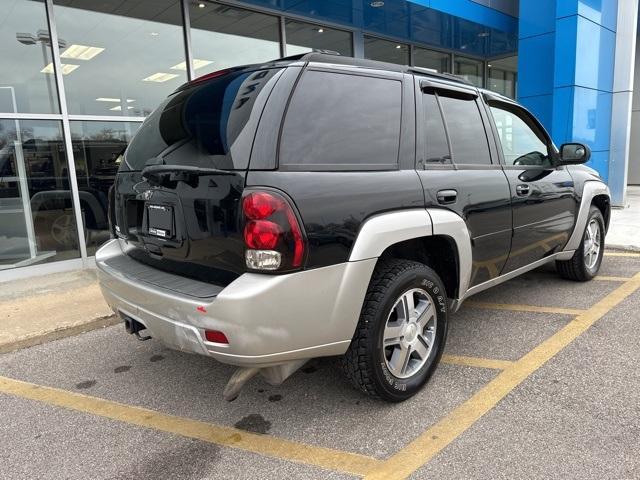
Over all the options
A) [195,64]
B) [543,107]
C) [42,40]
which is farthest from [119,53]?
[543,107]

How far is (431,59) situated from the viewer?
12.0 m

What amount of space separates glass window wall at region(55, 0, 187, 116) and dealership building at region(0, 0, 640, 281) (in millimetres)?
17

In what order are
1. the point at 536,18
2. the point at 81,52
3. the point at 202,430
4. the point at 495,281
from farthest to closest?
the point at 536,18
the point at 81,52
the point at 495,281
the point at 202,430

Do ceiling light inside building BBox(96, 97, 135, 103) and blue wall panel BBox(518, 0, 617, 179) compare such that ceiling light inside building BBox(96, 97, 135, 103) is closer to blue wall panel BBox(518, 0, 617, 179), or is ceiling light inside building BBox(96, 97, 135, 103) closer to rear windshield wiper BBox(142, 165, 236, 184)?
rear windshield wiper BBox(142, 165, 236, 184)

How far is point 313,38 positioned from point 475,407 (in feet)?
27.0

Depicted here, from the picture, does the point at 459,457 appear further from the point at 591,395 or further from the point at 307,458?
the point at 591,395

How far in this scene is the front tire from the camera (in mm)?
2580

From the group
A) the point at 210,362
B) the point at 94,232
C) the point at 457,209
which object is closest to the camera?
the point at 457,209

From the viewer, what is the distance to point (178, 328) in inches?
93.0

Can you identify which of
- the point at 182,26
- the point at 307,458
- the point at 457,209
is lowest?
the point at 307,458

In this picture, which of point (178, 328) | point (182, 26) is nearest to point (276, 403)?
point (178, 328)

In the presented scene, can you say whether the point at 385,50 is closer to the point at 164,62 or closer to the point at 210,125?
the point at 164,62

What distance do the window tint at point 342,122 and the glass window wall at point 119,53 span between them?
518 centimetres

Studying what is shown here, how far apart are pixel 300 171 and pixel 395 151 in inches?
29.2
